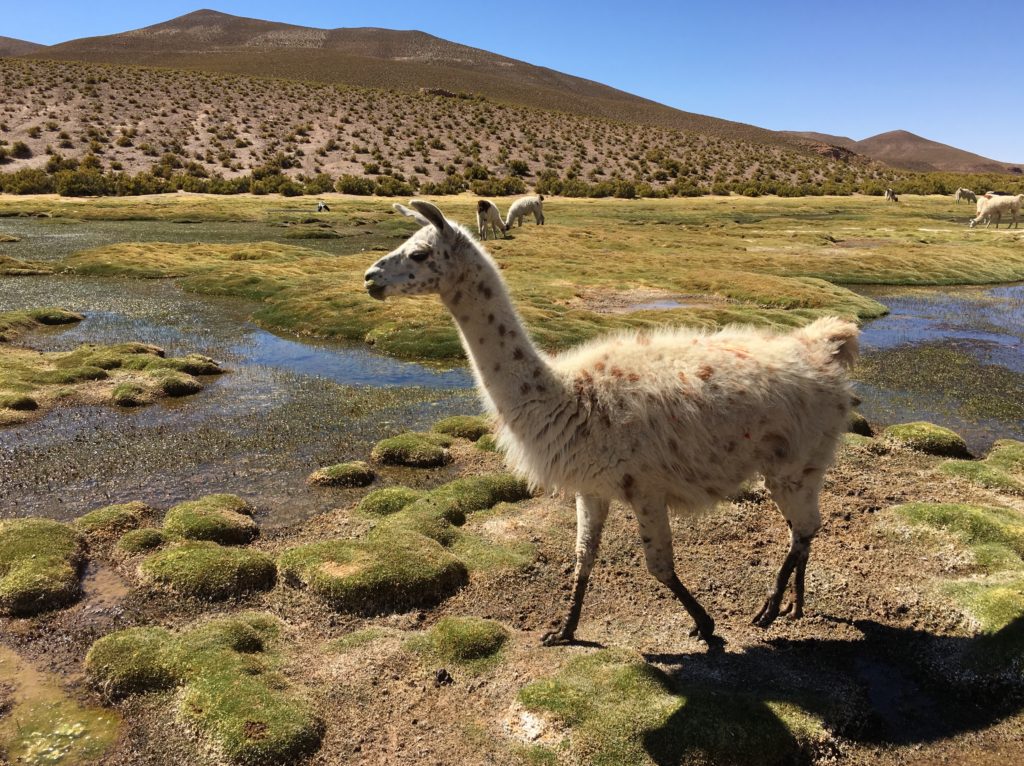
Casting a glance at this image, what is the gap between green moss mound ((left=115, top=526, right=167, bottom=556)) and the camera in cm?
854

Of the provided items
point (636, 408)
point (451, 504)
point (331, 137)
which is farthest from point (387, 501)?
point (331, 137)

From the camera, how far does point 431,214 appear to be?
6055mm

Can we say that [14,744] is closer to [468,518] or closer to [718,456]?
[468,518]

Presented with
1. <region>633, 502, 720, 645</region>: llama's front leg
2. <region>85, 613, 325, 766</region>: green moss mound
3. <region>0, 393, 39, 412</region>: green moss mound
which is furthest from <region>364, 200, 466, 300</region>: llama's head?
<region>0, 393, 39, 412</region>: green moss mound

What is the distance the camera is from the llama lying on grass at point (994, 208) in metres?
49.4

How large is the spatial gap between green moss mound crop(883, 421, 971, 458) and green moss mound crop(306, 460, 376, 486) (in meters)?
8.91

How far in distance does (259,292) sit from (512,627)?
21.6 meters

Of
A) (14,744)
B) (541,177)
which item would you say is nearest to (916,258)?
(14,744)

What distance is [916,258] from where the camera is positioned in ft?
111

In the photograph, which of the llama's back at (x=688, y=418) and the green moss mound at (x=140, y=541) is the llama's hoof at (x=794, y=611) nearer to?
the llama's back at (x=688, y=418)

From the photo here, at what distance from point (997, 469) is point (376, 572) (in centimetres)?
943

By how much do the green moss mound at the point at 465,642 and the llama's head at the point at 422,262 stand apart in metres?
3.33

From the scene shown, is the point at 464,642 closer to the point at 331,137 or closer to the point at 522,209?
the point at 522,209

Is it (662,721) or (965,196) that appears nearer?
(662,721)
